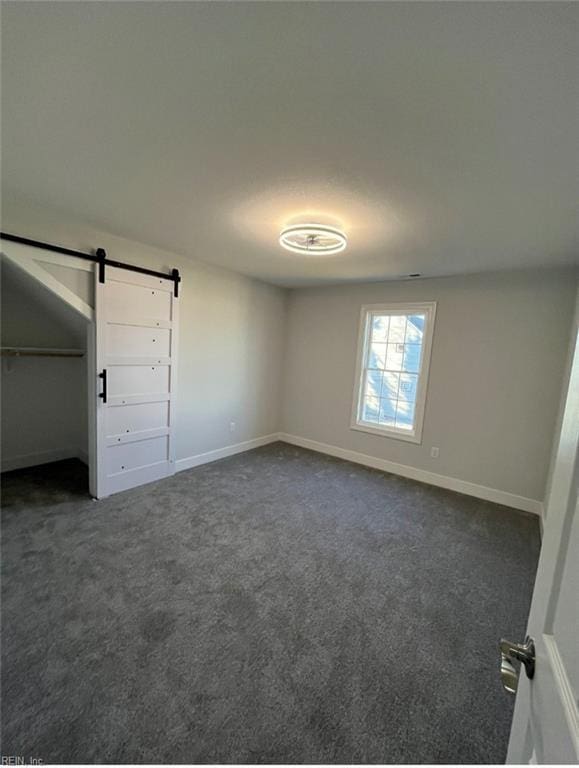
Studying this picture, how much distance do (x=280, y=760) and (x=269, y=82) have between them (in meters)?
2.52

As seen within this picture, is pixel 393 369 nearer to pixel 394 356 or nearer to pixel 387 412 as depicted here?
pixel 394 356

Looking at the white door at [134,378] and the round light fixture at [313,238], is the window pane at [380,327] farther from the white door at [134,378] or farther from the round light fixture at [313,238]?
the white door at [134,378]

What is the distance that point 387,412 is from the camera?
4.39 metres

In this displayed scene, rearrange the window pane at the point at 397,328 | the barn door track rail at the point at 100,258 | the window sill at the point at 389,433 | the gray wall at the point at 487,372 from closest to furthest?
the barn door track rail at the point at 100,258 < the gray wall at the point at 487,372 < the window sill at the point at 389,433 < the window pane at the point at 397,328

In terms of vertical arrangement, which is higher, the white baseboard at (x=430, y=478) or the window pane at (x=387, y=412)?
the window pane at (x=387, y=412)

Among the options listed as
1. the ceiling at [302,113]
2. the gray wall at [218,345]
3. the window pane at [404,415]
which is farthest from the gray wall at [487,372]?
the gray wall at [218,345]

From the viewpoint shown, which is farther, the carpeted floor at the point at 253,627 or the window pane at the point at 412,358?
the window pane at the point at 412,358

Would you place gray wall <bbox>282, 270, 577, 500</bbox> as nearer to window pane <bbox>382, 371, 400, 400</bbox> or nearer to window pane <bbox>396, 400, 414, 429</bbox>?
window pane <bbox>396, 400, 414, 429</bbox>

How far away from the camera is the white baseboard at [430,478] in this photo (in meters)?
3.41

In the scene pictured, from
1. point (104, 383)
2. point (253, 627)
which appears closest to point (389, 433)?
point (253, 627)

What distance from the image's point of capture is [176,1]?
92 centimetres

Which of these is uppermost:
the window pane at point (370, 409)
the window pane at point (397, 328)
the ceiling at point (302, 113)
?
the ceiling at point (302, 113)

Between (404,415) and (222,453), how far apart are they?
2548 mm

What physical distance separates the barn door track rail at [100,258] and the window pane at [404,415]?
3128 mm
